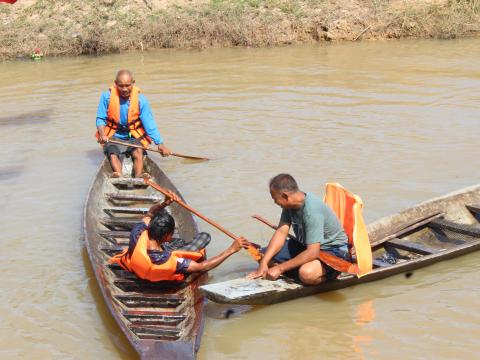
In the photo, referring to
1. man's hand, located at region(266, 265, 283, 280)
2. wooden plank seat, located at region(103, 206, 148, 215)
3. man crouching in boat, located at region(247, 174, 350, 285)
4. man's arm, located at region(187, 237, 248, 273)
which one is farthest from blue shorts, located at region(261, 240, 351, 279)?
wooden plank seat, located at region(103, 206, 148, 215)

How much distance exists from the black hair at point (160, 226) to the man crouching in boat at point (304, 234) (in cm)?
66

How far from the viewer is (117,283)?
17.1 feet

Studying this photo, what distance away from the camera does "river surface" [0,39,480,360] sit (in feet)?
15.9

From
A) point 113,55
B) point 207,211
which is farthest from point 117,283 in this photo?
point 113,55

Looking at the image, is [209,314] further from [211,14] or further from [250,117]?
[211,14]

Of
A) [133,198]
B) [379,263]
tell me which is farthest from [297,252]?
[133,198]

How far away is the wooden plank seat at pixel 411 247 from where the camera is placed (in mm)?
5633

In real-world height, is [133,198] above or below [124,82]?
below

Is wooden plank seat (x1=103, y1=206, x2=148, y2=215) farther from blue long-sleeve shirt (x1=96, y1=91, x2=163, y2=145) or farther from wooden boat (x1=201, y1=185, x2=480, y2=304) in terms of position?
wooden boat (x1=201, y1=185, x2=480, y2=304)

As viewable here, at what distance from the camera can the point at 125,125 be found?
7.84 meters

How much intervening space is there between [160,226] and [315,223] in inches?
41.6

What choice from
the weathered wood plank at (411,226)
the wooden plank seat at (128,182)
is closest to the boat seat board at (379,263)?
the weathered wood plank at (411,226)

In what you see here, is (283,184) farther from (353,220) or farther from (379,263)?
(379,263)

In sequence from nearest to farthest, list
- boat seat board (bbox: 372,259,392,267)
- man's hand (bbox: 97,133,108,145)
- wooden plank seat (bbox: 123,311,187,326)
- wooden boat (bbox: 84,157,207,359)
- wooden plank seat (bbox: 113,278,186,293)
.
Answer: wooden boat (bbox: 84,157,207,359)
wooden plank seat (bbox: 123,311,187,326)
wooden plank seat (bbox: 113,278,186,293)
boat seat board (bbox: 372,259,392,267)
man's hand (bbox: 97,133,108,145)
